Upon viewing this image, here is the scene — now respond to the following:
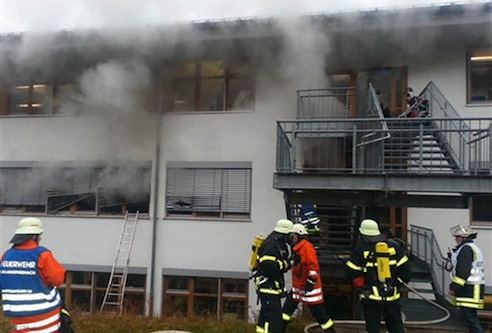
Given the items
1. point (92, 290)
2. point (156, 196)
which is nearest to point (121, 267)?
point (92, 290)

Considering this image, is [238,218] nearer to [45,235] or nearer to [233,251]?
[233,251]

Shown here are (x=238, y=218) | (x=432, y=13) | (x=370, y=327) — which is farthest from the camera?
(x=238, y=218)

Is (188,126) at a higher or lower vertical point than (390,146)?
higher

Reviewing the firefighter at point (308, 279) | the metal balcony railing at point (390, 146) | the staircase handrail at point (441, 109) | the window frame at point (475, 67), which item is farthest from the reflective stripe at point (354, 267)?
the window frame at point (475, 67)

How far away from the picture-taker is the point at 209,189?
10242 millimetres

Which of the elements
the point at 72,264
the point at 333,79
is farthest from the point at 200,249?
the point at 333,79

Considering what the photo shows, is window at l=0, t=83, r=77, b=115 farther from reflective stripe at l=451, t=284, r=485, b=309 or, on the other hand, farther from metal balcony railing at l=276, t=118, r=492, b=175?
reflective stripe at l=451, t=284, r=485, b=309

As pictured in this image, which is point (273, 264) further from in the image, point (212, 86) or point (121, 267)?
point (212, 86)

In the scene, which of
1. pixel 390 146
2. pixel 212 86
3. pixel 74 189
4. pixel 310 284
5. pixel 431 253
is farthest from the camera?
pixel 74 189

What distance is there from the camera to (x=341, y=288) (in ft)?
31.1

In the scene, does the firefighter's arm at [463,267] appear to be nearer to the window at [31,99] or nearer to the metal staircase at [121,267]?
the metal staircase at [121,267]

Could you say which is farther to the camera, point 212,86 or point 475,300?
point 212,86

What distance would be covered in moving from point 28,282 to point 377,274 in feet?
12.1

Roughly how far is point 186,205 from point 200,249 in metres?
1.07
